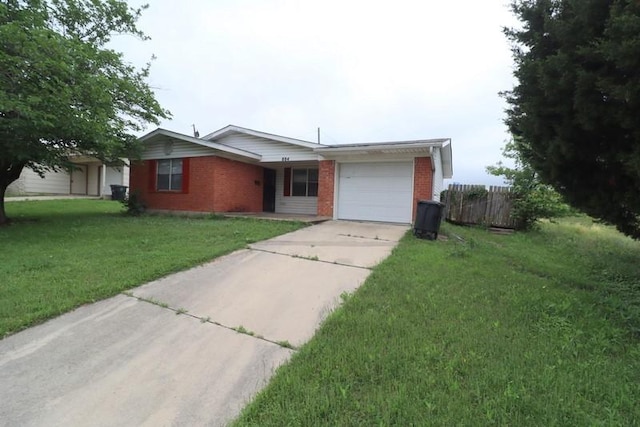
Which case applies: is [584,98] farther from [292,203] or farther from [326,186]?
[292,203]

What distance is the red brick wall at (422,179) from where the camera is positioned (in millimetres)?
10250

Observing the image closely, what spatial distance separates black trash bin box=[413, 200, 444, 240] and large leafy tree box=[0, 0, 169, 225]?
8.54m

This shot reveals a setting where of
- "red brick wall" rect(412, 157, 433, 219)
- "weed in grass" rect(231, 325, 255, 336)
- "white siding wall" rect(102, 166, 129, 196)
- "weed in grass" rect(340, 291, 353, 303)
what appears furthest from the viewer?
"white siding wall" rect(102, 166, 129, 196)

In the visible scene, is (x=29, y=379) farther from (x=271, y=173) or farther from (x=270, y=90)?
(x=270, y=90)

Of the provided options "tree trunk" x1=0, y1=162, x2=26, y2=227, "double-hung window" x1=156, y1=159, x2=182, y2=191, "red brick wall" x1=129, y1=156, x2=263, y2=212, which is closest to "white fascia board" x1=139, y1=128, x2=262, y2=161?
"red brick wall" x1=129, y1=156, x2=263, y2=212

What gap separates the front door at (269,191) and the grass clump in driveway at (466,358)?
10.5 meters

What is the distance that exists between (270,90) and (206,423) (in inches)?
753

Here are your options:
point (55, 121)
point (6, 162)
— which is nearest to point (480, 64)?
point (55, 121)

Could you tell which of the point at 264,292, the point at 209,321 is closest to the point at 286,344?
the point at 209,321

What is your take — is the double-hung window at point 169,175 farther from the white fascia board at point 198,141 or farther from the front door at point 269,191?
the front door at point 269,191

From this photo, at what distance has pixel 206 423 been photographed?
2137 millimetres

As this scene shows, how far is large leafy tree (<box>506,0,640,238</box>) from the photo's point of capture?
3236 millimetres

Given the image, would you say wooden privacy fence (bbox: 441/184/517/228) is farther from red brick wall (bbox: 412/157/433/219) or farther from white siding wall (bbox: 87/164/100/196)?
white siding wall (bbox: 87/164/100/196)

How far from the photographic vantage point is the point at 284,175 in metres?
14.8
